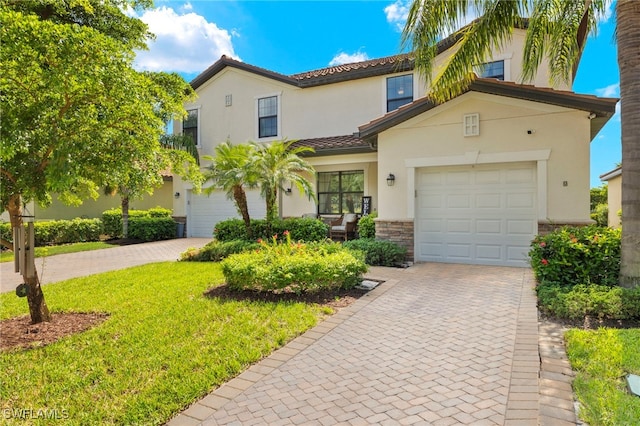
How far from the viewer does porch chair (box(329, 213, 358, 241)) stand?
46.5 ft

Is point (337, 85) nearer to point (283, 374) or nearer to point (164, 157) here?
point (164, 157)

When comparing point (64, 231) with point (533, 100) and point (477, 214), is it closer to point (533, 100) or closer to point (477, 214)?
point (477, 214)

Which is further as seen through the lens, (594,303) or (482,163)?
(482,163)

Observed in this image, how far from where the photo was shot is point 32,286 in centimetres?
548

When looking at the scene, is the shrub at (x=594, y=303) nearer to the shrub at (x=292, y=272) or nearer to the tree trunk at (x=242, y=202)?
the shrub at (x=292, y=272)

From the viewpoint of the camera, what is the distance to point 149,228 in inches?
715

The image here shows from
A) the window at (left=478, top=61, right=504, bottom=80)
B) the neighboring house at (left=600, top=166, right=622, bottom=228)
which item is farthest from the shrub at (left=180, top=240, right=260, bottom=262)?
the neighboring house at (left=600, top=166, right=622, bottom=228)

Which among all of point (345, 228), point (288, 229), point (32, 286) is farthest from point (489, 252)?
point (32, 286)

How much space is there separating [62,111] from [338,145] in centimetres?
1091

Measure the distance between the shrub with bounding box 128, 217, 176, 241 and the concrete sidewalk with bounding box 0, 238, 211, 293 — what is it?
1.39m

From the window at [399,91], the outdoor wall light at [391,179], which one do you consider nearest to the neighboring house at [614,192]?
the window at [399,91]

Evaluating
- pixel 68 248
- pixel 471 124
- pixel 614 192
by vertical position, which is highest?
pixel 471 124

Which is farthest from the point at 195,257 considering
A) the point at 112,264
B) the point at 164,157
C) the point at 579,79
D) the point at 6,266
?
the point at 579,79

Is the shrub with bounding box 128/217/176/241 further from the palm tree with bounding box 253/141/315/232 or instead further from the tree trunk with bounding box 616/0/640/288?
the tree trunk with bounding box 616/0/640/288
